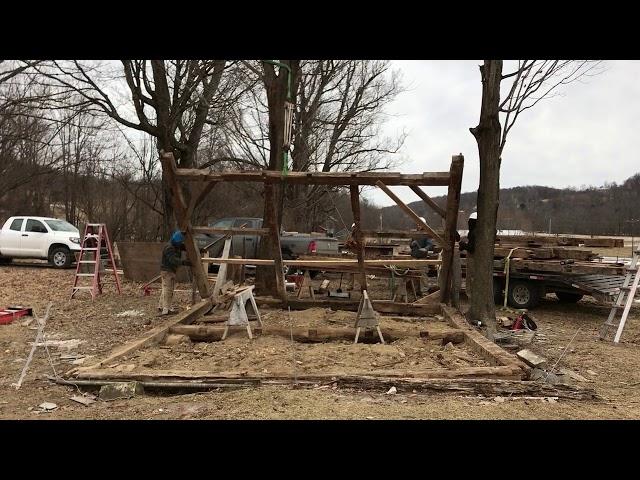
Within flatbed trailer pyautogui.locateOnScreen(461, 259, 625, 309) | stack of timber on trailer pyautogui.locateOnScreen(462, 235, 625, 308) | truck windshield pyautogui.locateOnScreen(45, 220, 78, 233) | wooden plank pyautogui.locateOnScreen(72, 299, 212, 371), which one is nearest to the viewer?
wooden plank pyautogui.locateOnScreen(72, 299, 212, 371)

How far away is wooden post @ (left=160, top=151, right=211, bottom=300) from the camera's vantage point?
310 inches

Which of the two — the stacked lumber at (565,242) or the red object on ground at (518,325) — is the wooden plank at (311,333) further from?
the stacked lumber at (565,242)

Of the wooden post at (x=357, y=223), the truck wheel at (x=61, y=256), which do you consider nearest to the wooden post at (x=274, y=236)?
the wooden post at (x=357, y=223)

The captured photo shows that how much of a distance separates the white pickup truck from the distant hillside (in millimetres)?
16715

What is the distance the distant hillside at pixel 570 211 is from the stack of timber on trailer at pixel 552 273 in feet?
48.2

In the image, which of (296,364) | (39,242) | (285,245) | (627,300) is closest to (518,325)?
(627,300)

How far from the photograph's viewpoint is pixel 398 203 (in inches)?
318

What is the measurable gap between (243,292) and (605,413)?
483 cm

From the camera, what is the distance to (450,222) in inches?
335

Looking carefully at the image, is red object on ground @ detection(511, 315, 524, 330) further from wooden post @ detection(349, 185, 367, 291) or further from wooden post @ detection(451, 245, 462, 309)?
wooden post @ detection(349, 185, 367, 291)

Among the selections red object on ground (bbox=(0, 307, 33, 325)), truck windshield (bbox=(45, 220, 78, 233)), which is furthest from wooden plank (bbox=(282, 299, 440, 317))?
truck windshield (bbox=(45, 220, 78, 233))

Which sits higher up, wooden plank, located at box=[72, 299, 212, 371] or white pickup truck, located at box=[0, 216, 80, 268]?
white pickup truck, located at box=[0, 216, 80, 268]

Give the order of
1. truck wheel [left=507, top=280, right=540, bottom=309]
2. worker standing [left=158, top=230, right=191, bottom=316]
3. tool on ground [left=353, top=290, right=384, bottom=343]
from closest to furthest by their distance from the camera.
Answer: tool on ground [left=353, top=290, right=384, bottom=343] < worker standing [left=158, top=230, right=191, bottom=316] < truck wheel [left=507, top=280, right=540, bottom=309]

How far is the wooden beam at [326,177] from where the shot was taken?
7.56 m
